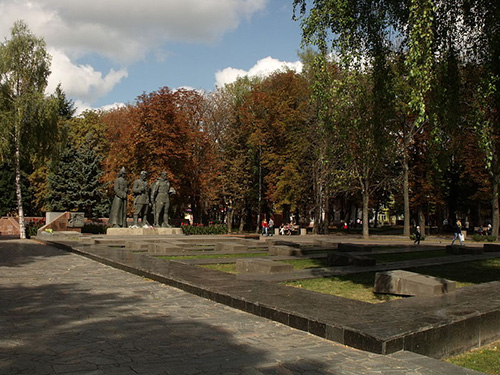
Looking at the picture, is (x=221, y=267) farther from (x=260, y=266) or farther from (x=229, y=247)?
(x=229, y=247)

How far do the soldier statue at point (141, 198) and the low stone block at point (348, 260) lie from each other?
18614mm

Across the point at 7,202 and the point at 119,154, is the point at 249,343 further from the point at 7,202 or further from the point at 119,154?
the point at 7,202

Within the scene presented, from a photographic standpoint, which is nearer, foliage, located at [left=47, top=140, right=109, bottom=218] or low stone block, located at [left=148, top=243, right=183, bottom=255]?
low stone block, located at [left=148, top=243, right=183, bottom=255]

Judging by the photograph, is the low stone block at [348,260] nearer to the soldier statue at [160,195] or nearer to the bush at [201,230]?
the soldier statue at [160,195]

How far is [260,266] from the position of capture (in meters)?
11.8

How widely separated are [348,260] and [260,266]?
3.47 metres

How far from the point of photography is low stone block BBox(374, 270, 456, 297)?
8.24m

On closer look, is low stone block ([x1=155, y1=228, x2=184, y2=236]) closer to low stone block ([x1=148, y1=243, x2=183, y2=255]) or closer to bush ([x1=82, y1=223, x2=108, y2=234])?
bush ([x1=82, y1=223, x2=108, y2=234])

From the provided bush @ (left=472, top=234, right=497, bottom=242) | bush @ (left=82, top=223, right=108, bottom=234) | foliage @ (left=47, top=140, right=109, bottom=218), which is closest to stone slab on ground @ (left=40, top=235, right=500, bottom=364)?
bush @ (left=472, top=234, right=497, bottom=242)

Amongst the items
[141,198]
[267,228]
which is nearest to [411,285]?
[141,198]

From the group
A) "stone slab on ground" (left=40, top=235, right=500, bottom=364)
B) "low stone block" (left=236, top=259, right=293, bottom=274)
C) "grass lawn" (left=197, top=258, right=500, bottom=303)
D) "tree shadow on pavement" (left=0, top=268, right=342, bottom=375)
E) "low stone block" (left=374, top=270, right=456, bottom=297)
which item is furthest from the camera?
"low stone block" (left=236, top=259, right=293, bottom=274)

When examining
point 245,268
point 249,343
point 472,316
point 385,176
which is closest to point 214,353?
point 249,343

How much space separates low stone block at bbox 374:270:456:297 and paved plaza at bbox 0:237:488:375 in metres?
2.85

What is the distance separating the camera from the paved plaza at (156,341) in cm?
477
